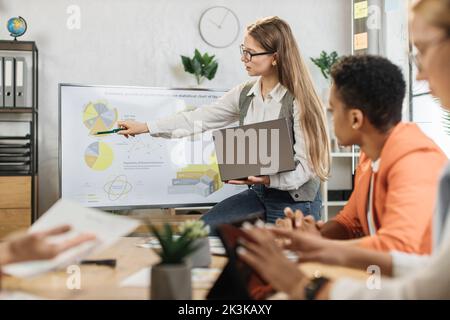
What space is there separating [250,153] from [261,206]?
1.13 feet

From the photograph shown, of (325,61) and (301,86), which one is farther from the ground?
(325,61)

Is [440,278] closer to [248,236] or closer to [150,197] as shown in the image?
[248,236]

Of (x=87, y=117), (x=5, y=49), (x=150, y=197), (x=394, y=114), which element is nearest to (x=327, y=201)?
(x=150, y=197)

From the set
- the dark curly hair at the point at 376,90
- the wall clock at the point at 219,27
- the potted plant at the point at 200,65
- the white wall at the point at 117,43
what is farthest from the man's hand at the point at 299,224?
the wall clock at the point at 219,27

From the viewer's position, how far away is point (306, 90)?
81.1 inches

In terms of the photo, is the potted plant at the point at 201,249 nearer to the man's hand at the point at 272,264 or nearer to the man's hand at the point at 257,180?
the man's hand at the point at 272,264

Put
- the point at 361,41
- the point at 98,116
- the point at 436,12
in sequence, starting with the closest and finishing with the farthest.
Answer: the point at 436,12 → the point at 98,116 → the point at 361,41

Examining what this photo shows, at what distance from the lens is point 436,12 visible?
2.13ft

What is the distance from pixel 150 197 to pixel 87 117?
71 cm

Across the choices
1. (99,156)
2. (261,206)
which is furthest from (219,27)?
(261,206)

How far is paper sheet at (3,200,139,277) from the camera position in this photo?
2.18 feet

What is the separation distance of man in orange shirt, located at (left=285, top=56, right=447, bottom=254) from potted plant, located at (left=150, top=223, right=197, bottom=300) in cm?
34

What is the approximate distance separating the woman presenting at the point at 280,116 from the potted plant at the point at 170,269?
1188mm

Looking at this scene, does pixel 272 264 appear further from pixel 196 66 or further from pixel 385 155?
pixel 196 66
